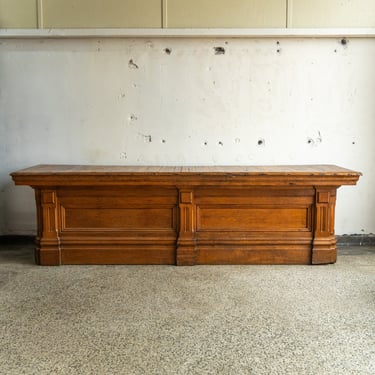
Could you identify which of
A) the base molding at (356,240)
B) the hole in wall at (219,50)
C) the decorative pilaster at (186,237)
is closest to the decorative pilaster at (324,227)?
the base molding at (356,240)

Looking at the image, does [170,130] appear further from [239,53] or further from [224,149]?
[239,53]

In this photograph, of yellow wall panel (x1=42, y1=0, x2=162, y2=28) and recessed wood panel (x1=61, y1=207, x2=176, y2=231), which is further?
yellow wall panel (x1=42, y1=0, x2=162, y2=28)

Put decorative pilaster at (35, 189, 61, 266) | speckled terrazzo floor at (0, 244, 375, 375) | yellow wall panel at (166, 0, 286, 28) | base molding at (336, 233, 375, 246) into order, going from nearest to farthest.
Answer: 1. speckled terrazzo floor at (0, 244, 375, 375)
2. decorative pilaster at (35, 189, 61, 266)
3. yellow wall panel at (166, 0, 286, 28)
4. base molding at (336, 233, 375, 246)

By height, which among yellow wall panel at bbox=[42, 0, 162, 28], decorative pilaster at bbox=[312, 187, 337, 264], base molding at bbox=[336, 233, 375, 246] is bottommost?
base molding at bbox=[336, 233, 375, 246]

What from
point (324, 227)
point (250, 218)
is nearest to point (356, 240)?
point (324, 227)

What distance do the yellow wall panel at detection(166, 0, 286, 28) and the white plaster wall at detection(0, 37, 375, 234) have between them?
158 mm

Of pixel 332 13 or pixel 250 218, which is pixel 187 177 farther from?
pixel 332 13

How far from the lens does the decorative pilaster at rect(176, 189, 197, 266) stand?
3619 millimetres

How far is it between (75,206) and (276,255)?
1813mm

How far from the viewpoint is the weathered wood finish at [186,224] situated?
3.62 m

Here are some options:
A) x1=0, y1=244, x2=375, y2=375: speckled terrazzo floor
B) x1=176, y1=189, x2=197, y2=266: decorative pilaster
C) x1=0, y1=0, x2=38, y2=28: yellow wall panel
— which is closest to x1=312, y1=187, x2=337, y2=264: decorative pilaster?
x1=0, y1=244, x2=375, y2=375: speckled terrazzo floor

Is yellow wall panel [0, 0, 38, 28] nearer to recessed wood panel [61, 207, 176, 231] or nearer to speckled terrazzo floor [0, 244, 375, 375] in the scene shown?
recessed wood panel [61, 207, 176, 231]

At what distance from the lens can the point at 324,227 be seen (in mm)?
3652

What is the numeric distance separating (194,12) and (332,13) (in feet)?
4.40
